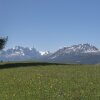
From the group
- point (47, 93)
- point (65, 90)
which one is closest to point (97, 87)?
point (65, 90)

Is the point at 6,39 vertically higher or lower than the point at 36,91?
higher

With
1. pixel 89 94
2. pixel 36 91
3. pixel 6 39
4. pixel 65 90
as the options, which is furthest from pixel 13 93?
pixel 6 39

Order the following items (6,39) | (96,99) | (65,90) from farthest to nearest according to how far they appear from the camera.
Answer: (6,39)
(65,90)
(96,99)

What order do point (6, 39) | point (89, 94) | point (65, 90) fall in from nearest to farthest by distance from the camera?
point (89, 94) < point (65, 90) < point (6, 39)

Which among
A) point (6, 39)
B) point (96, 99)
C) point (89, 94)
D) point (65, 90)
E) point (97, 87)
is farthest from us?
point (6, 39)

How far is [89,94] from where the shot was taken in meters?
27.3

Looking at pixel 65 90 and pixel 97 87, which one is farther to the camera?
pixel 97 87

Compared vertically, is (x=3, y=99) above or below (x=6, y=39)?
below

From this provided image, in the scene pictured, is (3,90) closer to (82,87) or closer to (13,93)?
(13,93)

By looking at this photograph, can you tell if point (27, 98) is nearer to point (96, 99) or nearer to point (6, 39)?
point (96, 99)

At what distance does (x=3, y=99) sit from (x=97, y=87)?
9167mm

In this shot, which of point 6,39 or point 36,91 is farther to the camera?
point 6,39

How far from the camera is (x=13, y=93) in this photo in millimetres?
28828

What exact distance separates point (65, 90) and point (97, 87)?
347 cm
